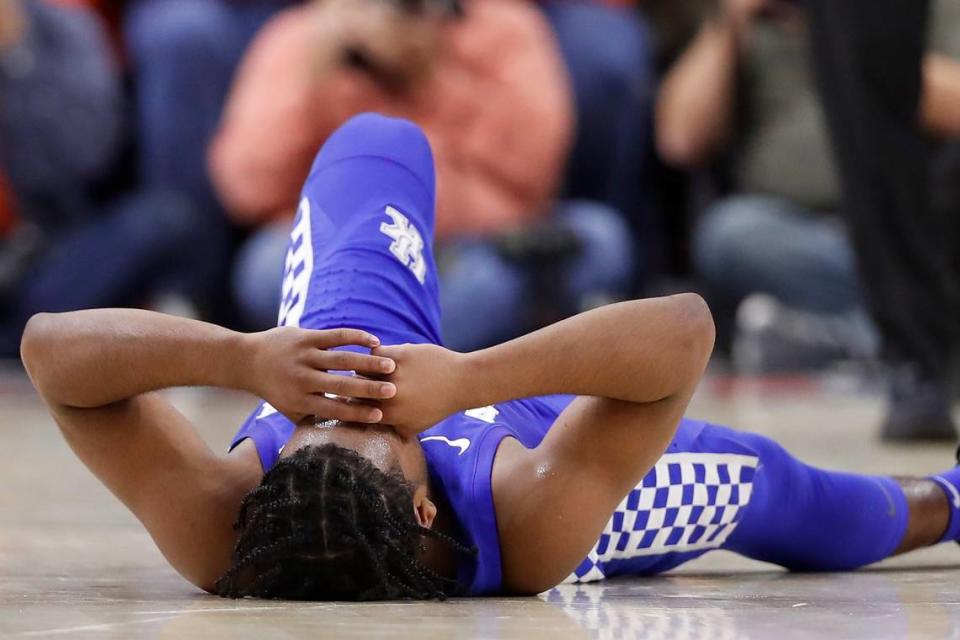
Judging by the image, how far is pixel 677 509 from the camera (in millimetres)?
1839

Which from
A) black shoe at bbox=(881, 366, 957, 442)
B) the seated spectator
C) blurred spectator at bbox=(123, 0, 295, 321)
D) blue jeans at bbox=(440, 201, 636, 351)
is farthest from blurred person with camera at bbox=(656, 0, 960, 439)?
black shoe at bbox=(881, 366, 957, 442)

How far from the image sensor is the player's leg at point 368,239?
1857mm

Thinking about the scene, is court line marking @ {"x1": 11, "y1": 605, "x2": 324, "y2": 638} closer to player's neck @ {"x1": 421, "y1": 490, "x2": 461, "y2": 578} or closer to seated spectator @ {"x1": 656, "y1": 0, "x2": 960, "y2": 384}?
player's neck @ {"x1": 421, "y1": 490, "x2": 461, "y2": 578}

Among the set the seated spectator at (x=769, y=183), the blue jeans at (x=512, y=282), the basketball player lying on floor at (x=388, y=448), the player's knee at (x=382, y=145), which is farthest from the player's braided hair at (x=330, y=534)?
the seated spectator at (x=769, y=183)

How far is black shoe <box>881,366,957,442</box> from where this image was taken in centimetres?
334

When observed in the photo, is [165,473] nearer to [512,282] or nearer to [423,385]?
[423,385]

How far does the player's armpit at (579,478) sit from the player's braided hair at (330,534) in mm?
69

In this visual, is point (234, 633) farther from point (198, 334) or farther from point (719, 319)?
point (719, 319)

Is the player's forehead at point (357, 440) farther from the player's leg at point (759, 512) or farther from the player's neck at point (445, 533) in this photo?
the player's leg at point (759, 512)

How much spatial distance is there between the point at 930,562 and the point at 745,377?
3.73 meters

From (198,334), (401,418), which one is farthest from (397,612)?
(198,334)

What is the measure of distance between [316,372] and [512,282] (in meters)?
3.62

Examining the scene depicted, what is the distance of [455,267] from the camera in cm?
504

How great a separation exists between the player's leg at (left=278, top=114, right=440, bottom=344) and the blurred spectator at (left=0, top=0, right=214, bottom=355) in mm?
3374
